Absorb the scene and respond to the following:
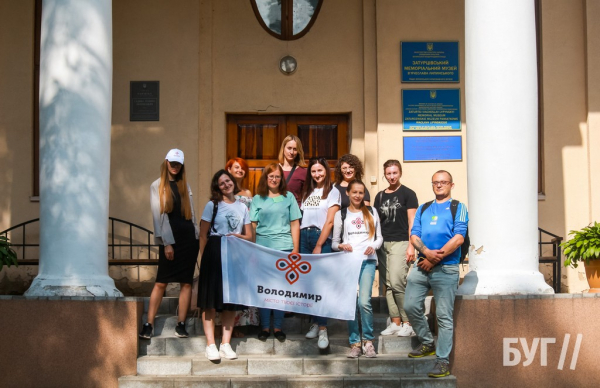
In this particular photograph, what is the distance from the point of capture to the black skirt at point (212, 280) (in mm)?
8711

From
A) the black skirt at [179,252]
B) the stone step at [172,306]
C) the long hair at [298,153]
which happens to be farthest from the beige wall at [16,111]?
the long hair at [298,153]

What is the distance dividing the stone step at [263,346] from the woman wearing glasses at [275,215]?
34 centimetres

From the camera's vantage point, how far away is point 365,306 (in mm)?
8609

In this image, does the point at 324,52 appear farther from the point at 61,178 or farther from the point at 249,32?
the point at 61,178

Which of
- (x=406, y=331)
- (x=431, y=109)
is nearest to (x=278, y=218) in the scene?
(x=406, y=331)

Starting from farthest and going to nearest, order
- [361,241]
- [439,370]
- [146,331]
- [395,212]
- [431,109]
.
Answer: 1. [431,109]
2. [395,212]
3. [361,241]
4. [146,331]
5. [439,370]

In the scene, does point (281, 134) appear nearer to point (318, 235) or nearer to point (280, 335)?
point (318, 235)

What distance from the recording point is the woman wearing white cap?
29.2ft

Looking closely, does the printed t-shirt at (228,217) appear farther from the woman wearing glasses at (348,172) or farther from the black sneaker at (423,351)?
the black sneaker at (423,351)

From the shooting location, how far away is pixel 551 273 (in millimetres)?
12070

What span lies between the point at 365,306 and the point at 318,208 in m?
1.24

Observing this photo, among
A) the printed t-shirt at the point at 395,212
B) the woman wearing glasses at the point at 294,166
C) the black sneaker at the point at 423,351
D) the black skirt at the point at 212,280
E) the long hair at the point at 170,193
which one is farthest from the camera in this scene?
the woman wearing glasses at the point at 294,166

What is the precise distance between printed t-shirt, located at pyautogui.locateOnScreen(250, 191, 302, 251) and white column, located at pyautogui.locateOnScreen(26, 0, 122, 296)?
1.61m

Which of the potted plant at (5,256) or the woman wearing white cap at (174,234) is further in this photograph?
the potted plant at (5,256)
